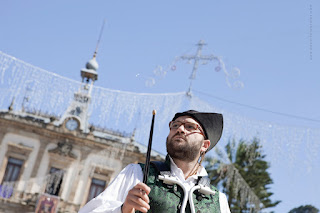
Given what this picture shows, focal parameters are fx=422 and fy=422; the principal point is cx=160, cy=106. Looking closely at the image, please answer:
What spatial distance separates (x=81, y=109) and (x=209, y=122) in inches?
1139

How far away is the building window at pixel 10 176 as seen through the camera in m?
25.6

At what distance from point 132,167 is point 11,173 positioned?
25.4 metres

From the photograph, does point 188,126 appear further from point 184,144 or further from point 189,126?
point 184,144

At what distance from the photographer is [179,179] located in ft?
8.38

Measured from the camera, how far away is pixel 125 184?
247 cm

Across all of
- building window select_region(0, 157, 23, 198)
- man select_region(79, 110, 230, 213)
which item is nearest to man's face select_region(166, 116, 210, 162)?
man select_region(79, 110, 230, 213)

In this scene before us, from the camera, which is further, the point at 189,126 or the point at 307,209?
the point at 307,209

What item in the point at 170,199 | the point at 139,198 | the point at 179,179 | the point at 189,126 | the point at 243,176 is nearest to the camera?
the point at 139,198

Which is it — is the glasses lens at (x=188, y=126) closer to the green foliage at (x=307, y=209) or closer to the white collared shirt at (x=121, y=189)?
→ the white collared shirt at (x=121, y=189)

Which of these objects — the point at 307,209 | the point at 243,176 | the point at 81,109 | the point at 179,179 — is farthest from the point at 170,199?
the point at 307,209

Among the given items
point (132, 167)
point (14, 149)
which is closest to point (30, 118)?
point (14, 149)

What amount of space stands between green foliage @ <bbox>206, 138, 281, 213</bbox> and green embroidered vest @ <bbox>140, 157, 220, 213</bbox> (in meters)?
19.4

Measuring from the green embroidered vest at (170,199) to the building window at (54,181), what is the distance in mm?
24869

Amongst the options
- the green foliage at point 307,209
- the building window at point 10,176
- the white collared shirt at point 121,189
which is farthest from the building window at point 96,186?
the green foliage at point 307,209
